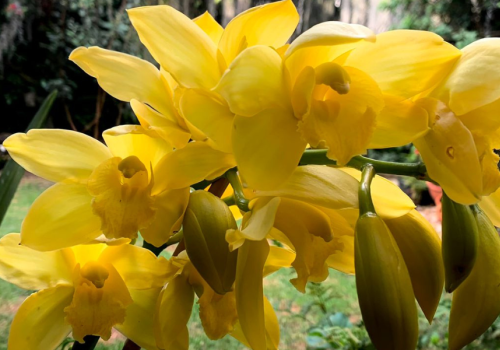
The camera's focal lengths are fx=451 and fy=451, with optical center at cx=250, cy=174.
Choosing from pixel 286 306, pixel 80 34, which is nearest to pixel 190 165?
pixel 286 306

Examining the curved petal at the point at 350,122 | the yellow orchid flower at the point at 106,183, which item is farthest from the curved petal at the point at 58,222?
the curved petal at the point at 350,122

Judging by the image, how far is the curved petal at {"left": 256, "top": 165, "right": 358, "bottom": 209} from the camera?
33cm

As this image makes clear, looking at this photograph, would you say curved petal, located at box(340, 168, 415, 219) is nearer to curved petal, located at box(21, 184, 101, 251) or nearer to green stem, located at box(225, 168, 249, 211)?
green stem, located at box(225, 168, 249, 211)

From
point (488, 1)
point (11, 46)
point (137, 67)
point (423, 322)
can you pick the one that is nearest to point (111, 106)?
point (11, 46)

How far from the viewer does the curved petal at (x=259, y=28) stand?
365 mm

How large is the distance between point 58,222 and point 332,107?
249 millimetres

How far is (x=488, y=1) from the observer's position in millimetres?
4539

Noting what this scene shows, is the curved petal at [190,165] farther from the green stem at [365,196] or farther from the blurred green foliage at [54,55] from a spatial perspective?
the blurred green foliage at [54,55]

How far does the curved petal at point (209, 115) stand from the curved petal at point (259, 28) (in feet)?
0.16

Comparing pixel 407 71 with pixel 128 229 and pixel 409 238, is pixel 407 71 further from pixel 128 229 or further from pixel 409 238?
pixel 128 229

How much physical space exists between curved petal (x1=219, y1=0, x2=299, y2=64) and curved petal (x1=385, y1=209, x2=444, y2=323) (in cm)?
19

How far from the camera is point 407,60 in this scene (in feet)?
1.09

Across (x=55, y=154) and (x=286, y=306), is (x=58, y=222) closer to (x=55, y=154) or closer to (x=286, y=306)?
(x=55, y=154)

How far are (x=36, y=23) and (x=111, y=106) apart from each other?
1037 mm
